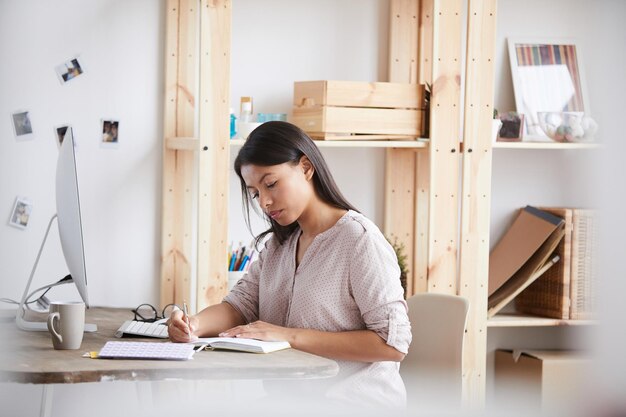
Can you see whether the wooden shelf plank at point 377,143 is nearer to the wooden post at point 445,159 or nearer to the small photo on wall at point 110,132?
the wooden post at point 445,159

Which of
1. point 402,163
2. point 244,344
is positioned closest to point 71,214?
point 244,344

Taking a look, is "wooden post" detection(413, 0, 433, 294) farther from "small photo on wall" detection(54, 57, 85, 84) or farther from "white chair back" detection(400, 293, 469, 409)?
"small photo on wall" detection(54, 57, 85, 84)

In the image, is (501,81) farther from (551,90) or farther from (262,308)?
(262,308)

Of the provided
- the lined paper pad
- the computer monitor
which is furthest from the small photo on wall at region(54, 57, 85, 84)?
the lined paper pad

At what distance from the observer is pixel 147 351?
151 cm

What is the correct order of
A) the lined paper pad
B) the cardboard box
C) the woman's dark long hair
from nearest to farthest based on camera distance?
the lined paper pad, the woman's dark long hair, the cardboard box

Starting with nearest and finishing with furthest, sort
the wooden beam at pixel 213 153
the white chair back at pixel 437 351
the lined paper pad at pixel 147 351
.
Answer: the lined paper pad at pixel 147 351 → the white chair back at pixel 437 351 → the wooden beam at pixel 213 153

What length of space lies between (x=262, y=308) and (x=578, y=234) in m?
1.59

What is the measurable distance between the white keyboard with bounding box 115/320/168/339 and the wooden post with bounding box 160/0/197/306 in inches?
37.9

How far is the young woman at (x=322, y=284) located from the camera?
5.36 ft

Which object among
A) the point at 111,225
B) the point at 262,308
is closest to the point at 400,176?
the point at 111,225

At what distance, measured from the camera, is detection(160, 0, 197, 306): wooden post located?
2848 millimetres

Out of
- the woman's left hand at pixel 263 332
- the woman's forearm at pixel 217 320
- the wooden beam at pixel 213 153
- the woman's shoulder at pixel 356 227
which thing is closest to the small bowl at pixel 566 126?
the wooden beam at pixel 213 153

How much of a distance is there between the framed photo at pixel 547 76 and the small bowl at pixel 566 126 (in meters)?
0.18
